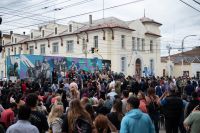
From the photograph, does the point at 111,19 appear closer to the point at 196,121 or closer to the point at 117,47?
the point at 117,47

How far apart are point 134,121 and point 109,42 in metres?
43.3

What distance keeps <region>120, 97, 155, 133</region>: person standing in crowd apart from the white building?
42.5 metres

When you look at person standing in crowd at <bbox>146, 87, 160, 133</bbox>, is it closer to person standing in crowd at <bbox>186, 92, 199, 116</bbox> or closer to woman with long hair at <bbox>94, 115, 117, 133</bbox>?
person standing in crowd at <bbox>186, 92, 199, 116</bbox>

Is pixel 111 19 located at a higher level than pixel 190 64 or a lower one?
higher

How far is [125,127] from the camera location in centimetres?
612

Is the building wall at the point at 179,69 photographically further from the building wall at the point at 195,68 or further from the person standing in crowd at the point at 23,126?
the person standing in crowd at the point at 23,126

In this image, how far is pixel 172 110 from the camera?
10.6 meters

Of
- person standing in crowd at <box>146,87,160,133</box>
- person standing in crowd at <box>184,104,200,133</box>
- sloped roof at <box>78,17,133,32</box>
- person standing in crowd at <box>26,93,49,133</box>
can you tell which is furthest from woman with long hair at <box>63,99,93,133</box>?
sloped roof at <box>78,17,133,32</box>

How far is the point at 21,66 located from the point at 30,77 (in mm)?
1411

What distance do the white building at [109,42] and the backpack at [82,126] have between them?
42.9 m

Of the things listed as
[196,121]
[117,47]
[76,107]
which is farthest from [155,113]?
[117,47]

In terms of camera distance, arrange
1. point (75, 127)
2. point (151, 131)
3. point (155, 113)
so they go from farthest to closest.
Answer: point (155, 113), point (151, 131), point (75, 127)

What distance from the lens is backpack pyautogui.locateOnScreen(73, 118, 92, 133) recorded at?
588 centimetres

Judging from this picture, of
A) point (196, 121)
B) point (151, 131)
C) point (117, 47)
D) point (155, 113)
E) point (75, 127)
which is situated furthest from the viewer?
point (117, 47)
